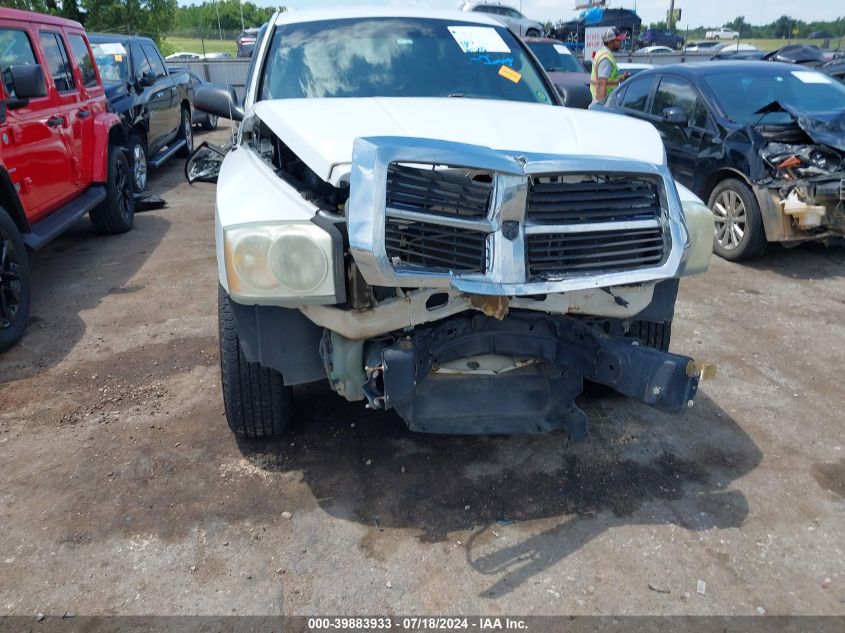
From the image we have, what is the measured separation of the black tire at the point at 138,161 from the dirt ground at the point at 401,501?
4.60 metres

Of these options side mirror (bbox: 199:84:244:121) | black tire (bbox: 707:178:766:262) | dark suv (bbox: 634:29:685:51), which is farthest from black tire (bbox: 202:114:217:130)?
dark suv (bbox: 634:29:685:51)

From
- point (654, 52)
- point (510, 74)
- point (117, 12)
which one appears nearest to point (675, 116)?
point (510, 74)

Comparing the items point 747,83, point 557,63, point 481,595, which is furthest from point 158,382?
point 557,63

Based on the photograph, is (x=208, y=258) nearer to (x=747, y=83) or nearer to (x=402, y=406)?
(x=402, y=406)

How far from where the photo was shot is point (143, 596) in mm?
2328

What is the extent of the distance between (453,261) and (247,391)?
123cm

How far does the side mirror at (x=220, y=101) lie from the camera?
13.1ft

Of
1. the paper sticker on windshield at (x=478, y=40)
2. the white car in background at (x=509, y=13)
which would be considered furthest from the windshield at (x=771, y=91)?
the white car in background at (x=509, y=13)

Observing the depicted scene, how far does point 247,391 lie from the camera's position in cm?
296

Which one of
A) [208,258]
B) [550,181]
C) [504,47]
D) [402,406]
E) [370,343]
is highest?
[504,47]

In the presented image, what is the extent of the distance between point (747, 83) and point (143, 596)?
21.7ft

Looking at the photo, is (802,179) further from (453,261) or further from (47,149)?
(47,149)

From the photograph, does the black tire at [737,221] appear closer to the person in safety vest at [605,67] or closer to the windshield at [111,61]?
the person in safety vest at [605,67]

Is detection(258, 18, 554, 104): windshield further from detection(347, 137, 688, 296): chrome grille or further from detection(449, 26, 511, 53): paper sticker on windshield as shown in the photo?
detection(347, 137, 688, 296): chrome grille
